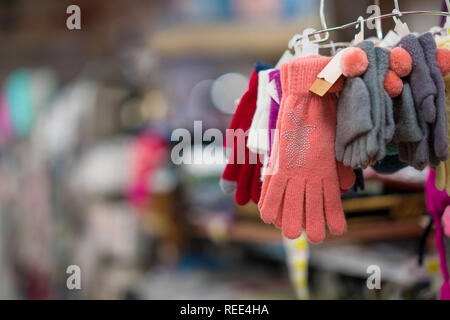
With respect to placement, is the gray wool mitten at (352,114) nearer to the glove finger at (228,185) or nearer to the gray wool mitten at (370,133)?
the gray wool mitten at (370,133)

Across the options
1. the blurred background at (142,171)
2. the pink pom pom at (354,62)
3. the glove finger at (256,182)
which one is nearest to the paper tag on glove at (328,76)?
A: the pink pom pom at (354,62)

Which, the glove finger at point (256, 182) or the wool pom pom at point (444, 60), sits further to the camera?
the glove finger at point (256, 182)

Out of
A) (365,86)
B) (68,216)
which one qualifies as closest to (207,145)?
(365,86)

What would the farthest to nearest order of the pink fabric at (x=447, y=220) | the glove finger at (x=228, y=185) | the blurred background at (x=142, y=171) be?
the blurred background at (x=142, y=171)
the pink fabric at (x=447, y=220)
the glove finger at (x=228, y=185)

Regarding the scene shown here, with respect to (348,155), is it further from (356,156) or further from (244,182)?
(244,182)

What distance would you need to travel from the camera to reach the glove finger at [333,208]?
0.84m

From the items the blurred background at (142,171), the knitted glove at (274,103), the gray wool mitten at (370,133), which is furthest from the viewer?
the blurred background at (142,171)

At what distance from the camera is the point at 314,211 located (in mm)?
833

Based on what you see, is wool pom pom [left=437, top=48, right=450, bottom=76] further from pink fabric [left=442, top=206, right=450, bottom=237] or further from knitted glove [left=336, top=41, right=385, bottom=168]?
pink fabric [left=442, top=206, right=450, bottom=237]

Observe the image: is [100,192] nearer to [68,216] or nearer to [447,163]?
[68,216]

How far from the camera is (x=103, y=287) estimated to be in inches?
81.0

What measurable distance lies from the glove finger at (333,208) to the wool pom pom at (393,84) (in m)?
0.18

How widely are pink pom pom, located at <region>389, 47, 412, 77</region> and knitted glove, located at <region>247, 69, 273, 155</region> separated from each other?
0.77 feet

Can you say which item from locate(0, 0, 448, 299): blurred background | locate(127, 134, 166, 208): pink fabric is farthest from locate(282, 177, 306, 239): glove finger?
locate(127, 134, 166, 208): pink fabric
